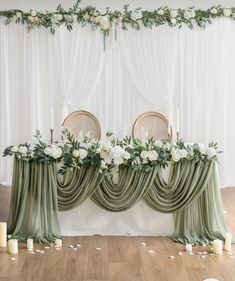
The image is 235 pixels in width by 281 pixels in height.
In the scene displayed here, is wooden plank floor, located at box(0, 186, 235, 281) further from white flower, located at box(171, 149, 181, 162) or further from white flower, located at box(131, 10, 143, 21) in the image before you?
white flower, located at box(131, 10, 143, 21)

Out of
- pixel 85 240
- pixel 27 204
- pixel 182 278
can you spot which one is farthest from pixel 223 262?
pixel 27 204

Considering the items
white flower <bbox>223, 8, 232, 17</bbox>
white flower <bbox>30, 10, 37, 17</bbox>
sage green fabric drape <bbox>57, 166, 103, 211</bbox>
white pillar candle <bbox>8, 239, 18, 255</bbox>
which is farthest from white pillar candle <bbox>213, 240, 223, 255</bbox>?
white flower <bbox>30, 10, 37, 17</bbox>

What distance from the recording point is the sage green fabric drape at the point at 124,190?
3.51 m

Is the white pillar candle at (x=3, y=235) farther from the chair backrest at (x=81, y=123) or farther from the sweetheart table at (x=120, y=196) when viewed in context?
the chair backrest at (x=81, y=123)

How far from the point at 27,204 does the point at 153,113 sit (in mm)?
2733

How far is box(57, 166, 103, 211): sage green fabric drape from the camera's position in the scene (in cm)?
350

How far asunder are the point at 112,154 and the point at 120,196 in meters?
0.37

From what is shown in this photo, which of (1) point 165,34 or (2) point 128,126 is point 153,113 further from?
(1) point 165,34

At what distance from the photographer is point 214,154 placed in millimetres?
3512

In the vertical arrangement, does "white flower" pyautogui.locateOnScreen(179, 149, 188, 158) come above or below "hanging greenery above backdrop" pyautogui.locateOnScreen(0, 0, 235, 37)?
below

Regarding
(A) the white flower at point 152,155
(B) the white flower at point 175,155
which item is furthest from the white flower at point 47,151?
(B) the white flower at point 175,155

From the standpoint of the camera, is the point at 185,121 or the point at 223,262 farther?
the point at 185,121

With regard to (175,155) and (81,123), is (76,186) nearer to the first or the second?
(175,155)

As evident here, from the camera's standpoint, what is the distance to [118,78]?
612cm
